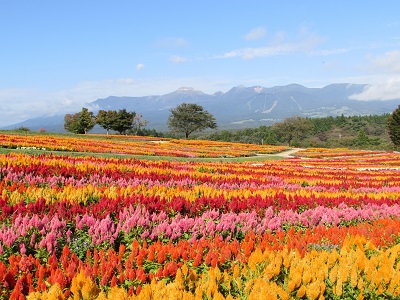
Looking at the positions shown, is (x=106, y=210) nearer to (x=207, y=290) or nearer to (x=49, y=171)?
(x=207, y=290)

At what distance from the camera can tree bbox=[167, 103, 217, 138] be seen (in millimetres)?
86250

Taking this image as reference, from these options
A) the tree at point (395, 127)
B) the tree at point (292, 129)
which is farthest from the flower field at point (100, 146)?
the tree at point (292, 129)

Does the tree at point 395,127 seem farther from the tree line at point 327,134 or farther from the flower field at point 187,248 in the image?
the flower field at point 187,248

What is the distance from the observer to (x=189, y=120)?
8706cm

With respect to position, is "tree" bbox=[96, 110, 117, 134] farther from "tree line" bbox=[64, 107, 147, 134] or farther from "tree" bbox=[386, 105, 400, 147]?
"tree" bbox=[386, 105, 400, 147]

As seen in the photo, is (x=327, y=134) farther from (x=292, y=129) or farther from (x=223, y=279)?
(x=223, y=279)

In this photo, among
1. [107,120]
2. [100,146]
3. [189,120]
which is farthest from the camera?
[189,120]

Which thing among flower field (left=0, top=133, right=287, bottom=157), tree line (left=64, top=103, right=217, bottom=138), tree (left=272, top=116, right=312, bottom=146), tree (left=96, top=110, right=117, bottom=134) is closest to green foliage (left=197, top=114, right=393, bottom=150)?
tree (left=272, top=116, right=312, bottom=146)

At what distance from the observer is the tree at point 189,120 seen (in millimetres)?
86250

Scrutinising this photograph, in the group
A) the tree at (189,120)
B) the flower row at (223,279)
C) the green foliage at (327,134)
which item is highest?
the tree at (189,120)

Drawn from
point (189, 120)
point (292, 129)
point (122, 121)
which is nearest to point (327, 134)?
point (292, 129)

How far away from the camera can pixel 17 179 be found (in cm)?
802

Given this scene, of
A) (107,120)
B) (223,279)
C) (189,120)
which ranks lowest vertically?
(223,279)

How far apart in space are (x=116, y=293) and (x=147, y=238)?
6.85 feet
